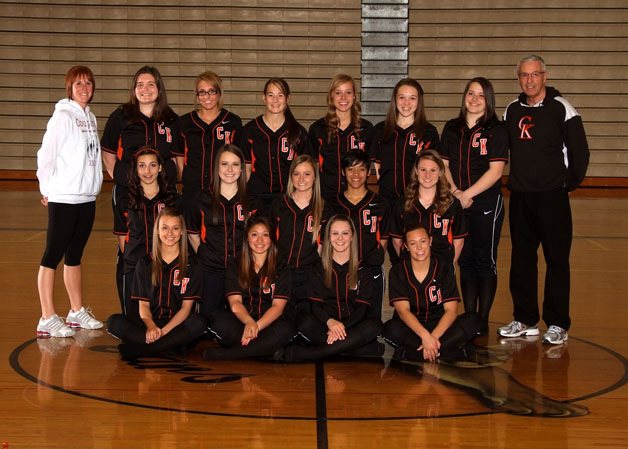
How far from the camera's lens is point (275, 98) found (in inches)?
214

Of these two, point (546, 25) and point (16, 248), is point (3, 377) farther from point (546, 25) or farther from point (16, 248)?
point (546, 25)

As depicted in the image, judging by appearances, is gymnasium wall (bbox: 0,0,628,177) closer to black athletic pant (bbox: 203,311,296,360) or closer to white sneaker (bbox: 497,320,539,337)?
white sneaker (bbox: 497,320,539,337)

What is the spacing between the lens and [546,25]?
14.0 metres

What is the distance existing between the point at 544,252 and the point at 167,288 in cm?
229

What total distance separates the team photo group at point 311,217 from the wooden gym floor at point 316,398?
188mm

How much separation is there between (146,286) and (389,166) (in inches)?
64.1

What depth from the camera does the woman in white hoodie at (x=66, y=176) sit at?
18.0ft

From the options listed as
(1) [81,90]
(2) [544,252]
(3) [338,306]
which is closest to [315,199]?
(3) [338,306]

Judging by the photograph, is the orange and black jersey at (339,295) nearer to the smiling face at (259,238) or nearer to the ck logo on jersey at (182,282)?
the smiling face at (259,238)

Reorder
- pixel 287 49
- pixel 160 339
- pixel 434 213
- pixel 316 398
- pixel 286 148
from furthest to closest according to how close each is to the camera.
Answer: pixel 287 49
pixel 286 148
pixel 434 213
pixel 160 339
pixel 316 398

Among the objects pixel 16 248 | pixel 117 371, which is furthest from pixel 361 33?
pixel 117 371

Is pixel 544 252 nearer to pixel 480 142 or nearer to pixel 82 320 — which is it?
pixel 480 142

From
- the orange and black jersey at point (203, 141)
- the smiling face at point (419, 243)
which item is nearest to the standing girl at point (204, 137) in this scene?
the orange and black jersey at point (203, 141)

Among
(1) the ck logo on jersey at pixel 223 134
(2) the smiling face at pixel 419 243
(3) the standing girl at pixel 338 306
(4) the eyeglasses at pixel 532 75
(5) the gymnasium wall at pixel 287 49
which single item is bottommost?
(3) the standing girl at pixel 338 306
